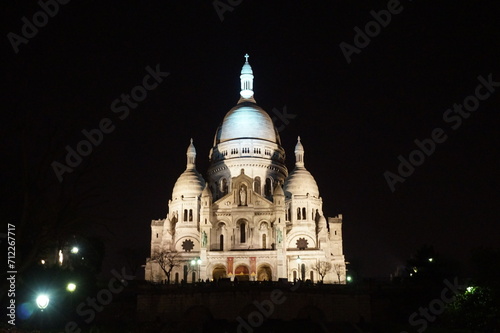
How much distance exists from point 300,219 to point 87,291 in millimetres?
39196

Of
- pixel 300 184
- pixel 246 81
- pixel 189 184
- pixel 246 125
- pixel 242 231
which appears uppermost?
pixel 246 81

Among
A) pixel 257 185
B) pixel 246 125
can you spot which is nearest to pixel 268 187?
pixel 257 185

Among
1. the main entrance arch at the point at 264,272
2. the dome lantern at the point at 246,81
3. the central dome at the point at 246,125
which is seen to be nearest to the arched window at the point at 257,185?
the central dome at the point at 246,125

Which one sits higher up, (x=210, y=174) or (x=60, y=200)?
(x=210, y=174)

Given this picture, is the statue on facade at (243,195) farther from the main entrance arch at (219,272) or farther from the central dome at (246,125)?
the central dome at (246,125)

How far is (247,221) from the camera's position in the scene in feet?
273

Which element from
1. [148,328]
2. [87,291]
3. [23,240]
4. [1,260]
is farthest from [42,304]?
[87,291]

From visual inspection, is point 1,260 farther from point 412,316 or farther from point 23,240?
point 412,316

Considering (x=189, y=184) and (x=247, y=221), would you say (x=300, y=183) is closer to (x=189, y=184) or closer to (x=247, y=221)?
(x=247, y=221)

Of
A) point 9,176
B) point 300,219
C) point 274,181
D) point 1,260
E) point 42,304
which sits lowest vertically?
point 42,304

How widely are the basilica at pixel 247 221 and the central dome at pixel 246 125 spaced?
0.53 ft

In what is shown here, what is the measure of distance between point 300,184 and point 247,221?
10.9 m

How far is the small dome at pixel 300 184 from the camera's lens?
89.5m

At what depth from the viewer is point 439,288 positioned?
209ft
